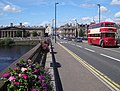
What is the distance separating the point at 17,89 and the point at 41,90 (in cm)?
39


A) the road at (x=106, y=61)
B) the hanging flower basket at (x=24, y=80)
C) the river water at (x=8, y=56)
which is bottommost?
the river water at (x=8, y=56)

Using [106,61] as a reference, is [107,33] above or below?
above

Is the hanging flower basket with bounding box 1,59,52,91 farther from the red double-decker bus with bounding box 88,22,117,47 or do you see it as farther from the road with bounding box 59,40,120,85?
the red double-decker bus with bounding box 88,22,117,47

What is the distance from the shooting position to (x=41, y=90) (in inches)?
170

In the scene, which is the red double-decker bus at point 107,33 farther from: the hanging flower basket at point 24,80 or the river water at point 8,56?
the hanging flower basket at point 24,80

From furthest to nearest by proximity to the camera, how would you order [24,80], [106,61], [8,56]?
[8,56]
[106,61]
[24,80]

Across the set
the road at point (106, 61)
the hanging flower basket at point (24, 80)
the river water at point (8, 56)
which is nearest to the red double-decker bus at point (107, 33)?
the road at point (106, 61)

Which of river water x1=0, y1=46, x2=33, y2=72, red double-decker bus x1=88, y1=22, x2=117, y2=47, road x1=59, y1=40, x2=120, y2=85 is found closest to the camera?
road x1=59, y1=40, x2=120, y2=85

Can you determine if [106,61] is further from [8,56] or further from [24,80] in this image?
[8,56]

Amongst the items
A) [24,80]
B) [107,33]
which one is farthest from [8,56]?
[24,80]

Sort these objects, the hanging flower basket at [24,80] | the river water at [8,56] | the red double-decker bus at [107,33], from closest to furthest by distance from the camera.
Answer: the hanging flower basket at [24,80] → the red double-decker bus at [107,33] → the river water at [8,56]

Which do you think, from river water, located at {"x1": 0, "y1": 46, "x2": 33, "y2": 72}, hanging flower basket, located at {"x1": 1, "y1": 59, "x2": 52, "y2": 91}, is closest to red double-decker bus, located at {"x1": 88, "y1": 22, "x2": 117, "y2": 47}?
river water, located at {"x1": 0, "y1": 46, "x2": 33, "y2": 72}

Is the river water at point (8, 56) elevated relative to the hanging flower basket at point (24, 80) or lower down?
lower down

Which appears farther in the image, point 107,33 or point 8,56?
point 8,56
